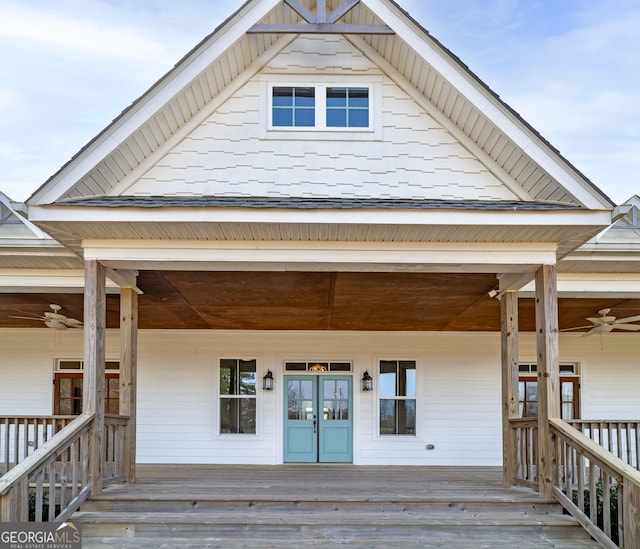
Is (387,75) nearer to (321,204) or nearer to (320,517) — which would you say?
(321,204)

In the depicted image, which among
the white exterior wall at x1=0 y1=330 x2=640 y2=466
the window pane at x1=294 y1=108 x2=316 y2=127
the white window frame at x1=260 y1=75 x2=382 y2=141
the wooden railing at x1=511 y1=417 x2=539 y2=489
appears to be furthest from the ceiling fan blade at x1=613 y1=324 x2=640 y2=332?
the window pane at x1=294 y1=108 x2=316 y2=127

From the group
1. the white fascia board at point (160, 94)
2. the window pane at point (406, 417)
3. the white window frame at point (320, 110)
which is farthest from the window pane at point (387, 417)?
the white fascia board at point (160, 94)

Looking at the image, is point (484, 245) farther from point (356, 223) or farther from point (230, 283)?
point (230, 283)

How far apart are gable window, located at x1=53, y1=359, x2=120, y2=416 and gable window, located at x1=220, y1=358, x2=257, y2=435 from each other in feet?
6.43

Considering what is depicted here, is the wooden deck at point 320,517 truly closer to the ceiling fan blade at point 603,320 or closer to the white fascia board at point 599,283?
the white fascia board at point 599,283

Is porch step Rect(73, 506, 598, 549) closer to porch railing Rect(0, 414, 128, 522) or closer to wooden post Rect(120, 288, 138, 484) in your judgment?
porch railing Rect(0, 414, 128, 522)

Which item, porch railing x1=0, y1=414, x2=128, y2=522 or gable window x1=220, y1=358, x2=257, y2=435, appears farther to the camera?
gable window x1=220, y1=358, x2=257, y2=435

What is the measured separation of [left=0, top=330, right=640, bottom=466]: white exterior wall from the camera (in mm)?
12766

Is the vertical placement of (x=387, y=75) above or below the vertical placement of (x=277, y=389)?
above

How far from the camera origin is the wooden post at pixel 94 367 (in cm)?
721

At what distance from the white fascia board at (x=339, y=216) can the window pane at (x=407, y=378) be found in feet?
21.1

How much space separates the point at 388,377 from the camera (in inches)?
515

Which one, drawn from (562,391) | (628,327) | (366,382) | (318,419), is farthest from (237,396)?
(628,327)

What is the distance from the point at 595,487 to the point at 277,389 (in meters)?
7.19
